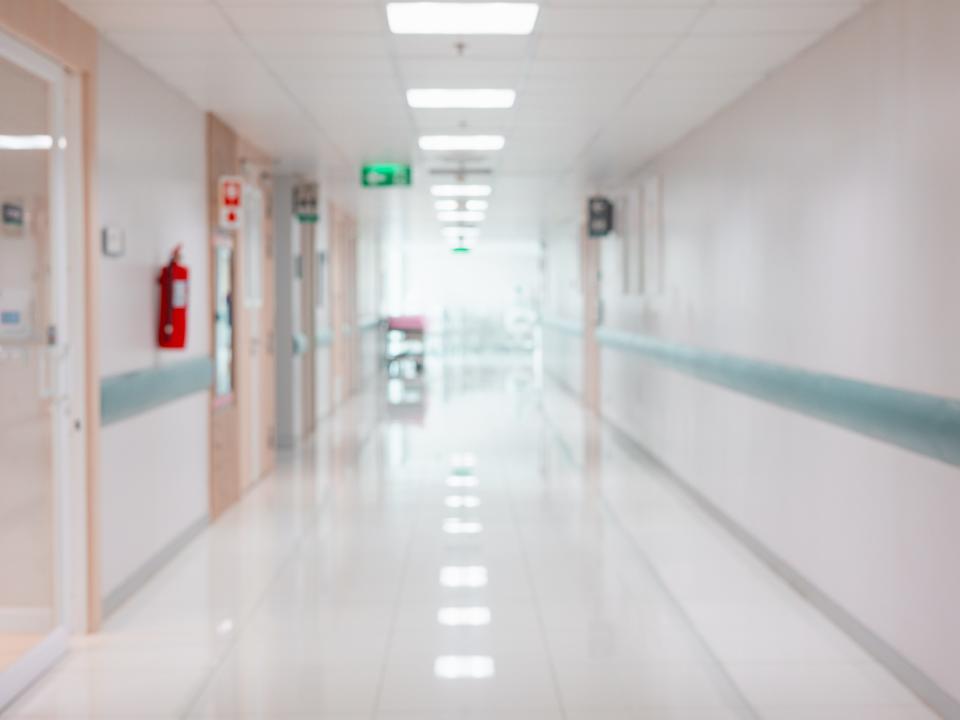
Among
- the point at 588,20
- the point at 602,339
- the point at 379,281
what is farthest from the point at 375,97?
the point at 379,281

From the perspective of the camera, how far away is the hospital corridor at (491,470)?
13.3 ft

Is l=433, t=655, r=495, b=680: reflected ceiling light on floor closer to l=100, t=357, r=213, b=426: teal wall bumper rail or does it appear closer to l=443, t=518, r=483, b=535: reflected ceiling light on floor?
l=100, t=357, r=213, b=426: teal wall bumper rail

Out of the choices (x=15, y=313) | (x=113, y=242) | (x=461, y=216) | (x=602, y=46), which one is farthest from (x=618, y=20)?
(x=461, y=216)

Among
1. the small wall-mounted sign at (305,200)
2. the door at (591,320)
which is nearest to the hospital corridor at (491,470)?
the small wall-mounted sign at (305,200)

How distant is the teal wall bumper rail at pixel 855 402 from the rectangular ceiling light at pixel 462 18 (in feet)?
7.16

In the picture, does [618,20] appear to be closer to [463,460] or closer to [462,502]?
[462,502]

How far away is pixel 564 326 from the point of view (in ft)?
59.9

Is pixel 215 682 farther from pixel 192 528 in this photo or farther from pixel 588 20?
pixel 588 20

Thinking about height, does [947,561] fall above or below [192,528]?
above

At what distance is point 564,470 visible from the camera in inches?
364

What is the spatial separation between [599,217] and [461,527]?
241 inches

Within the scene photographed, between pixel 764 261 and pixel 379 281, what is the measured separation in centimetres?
1820

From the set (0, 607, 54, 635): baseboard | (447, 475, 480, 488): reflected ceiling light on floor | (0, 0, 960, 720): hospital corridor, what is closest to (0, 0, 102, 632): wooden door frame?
(0, 0, 960, 720): hospital corridor

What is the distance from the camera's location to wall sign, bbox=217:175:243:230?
7.44 meters
